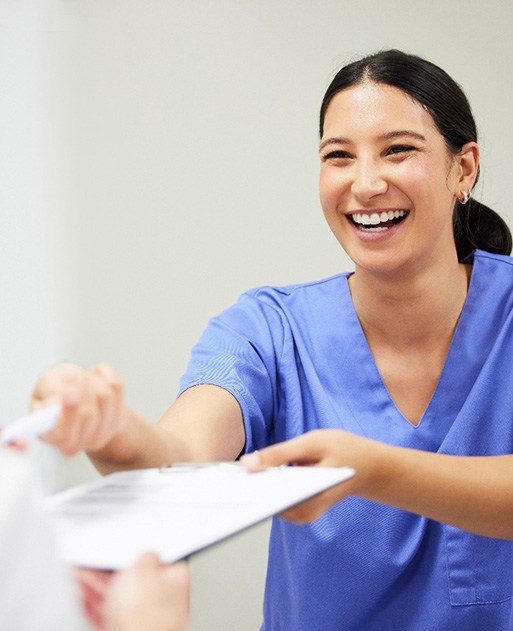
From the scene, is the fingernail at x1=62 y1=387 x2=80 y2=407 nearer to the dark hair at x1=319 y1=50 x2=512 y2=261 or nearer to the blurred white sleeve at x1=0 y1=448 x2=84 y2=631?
the blurred white sleeve at x1=0 y1=448 x2=84 y2=631

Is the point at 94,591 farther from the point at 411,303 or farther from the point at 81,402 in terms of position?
the point at 411,303

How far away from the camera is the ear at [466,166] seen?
3.86 feet

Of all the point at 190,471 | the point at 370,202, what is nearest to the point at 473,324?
the point at 370,202

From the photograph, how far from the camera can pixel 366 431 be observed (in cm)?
109

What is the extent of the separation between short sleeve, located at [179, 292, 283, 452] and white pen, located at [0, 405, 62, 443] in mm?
421

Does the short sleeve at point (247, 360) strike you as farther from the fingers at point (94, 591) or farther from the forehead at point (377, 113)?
the fingers at point (94, 591)

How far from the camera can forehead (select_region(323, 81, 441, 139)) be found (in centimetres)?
109

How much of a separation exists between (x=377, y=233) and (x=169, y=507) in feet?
1.87

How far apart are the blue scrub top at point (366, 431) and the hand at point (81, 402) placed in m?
0.31

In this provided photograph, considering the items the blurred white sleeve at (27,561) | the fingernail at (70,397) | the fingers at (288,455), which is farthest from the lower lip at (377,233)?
the blurred white sleeve at (27,561)

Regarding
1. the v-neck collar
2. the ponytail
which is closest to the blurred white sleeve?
the v-neck collar

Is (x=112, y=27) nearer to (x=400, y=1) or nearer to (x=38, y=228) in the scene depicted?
(x=38, y=228)

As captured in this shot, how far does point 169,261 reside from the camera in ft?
6.20

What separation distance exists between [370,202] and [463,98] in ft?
0.68
